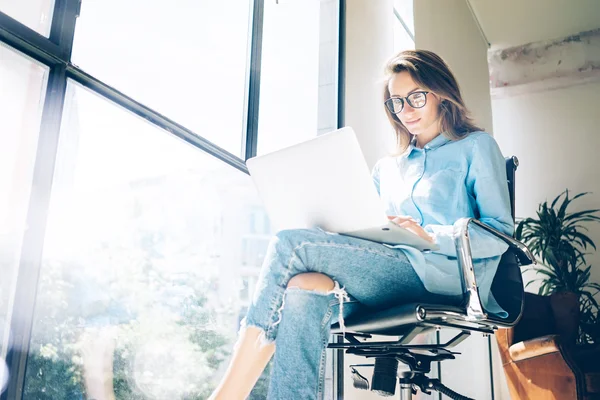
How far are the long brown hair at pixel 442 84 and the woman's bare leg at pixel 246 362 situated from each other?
0.80 metres

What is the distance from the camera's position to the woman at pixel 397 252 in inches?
44.1

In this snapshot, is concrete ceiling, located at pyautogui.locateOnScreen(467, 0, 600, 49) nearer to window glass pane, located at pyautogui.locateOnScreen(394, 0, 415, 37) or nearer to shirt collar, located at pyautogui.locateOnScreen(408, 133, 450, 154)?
window glass pane, located at pyautogui.locateOnScreen(394, 0, 415, 37)

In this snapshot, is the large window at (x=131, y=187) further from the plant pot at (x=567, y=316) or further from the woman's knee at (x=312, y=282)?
the plant pot at (x=567, y=316)

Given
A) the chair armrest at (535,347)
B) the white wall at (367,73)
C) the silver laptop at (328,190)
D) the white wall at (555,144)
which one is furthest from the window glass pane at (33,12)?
the white wall at (555,144)

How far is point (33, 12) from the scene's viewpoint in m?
1.31

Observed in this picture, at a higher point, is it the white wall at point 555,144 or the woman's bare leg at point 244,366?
the white wall at point 555,144

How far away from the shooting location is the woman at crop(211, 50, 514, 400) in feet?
3.67

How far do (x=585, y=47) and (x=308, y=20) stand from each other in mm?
3012

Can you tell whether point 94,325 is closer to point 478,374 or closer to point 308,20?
point 308,20

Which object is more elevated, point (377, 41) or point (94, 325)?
point (377, 41)

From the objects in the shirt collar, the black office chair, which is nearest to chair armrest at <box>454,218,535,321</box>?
the black office chair

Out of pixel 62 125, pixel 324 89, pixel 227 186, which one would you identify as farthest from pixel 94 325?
pixel 324 89

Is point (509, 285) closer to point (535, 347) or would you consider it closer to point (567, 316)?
point (535, 347)

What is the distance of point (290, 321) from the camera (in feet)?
3.71
